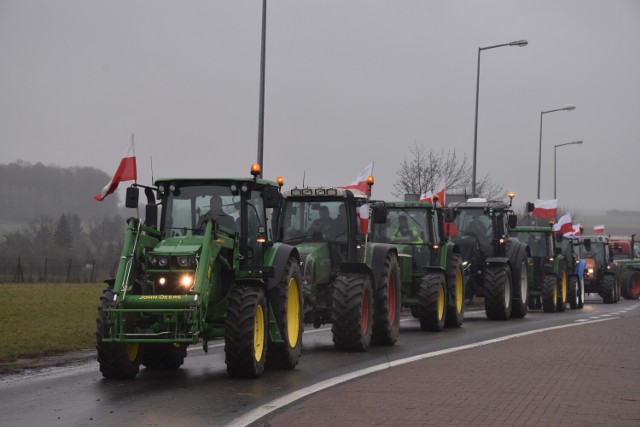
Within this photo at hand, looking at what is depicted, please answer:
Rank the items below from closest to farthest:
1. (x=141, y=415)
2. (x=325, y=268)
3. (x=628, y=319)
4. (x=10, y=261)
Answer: (x=141, y=415)
(x=325, y=268)
(x=628, y=319)
(x=10, y=261)

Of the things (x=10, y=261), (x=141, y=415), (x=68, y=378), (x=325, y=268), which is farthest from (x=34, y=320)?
(x=10, y=261)

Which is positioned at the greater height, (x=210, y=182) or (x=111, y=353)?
(x=210, y=182)

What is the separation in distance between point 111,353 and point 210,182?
2574mm

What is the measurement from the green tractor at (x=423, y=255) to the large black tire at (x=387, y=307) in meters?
2.62

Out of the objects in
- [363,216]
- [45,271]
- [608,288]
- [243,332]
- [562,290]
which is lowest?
[45,271]

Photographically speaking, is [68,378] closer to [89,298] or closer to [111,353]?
[111,353]

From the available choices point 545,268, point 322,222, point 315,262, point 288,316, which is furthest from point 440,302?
point 545,268

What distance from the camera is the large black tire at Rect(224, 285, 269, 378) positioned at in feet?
39.9

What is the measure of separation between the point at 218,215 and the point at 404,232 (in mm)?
9359

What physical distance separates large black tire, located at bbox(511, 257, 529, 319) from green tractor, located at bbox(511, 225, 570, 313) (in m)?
2.51

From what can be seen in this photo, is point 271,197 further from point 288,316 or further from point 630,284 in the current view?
point 630,284

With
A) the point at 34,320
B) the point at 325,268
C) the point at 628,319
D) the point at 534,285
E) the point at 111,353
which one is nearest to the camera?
the point at 111,353

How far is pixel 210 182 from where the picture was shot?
44.3 ft

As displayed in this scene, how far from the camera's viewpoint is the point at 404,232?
22203 millimetres
